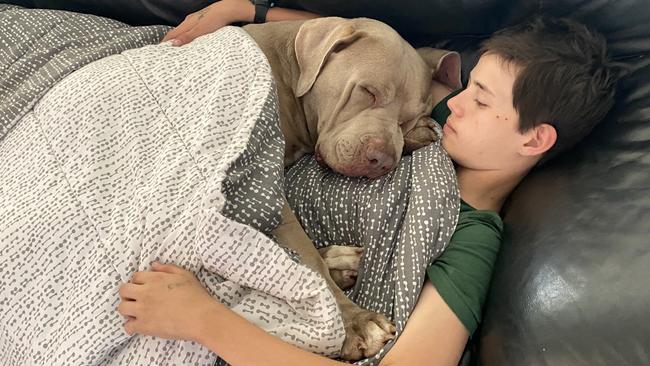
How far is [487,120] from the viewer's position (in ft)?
4.90

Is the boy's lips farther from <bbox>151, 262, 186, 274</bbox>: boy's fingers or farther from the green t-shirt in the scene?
<bbox>151, 262, 186, 274</bbox>: boy's fingers

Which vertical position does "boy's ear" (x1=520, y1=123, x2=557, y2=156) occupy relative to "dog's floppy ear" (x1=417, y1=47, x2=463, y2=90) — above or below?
above

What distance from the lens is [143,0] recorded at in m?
2.12

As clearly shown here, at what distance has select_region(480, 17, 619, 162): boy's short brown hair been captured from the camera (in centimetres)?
145

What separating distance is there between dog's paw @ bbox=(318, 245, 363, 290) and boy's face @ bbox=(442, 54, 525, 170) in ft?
1.24

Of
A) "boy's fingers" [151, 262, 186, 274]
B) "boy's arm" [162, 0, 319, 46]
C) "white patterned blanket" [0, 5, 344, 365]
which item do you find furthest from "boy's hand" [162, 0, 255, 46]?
"boy's fingers" [151, 262, 186, 274]

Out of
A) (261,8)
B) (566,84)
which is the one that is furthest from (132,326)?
(261,8)

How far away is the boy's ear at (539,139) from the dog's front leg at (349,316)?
556 millimetres

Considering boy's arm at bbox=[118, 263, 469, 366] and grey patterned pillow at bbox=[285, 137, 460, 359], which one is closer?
boy's arm at bbox=[118, 263, 469, 366]

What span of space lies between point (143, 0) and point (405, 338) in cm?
153

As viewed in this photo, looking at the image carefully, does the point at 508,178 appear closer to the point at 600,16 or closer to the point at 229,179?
the point at 600,16

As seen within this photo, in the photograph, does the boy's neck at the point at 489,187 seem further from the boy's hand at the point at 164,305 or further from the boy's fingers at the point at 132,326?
the boy's fingers at the point at 132,326

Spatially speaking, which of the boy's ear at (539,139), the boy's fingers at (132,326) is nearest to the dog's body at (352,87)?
the boy's ear at (539,139)

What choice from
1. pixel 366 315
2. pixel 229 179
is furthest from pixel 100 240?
pixel 366 315
